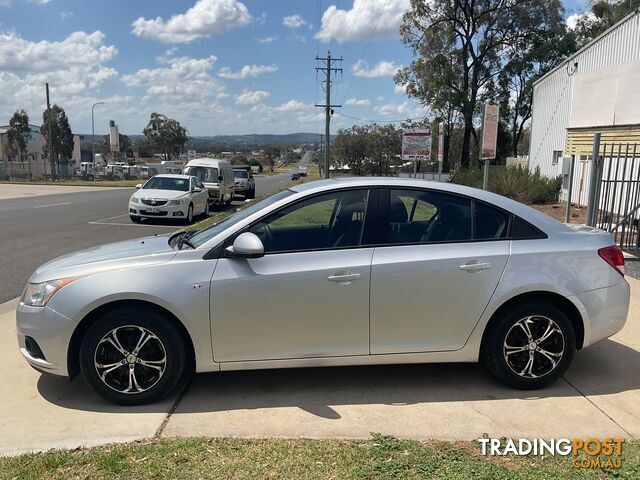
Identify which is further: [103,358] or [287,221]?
[287,221]

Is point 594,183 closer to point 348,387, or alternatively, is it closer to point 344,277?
point 348,387

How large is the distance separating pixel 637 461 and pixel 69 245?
11054 mm

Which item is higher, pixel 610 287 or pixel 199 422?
pixel 610 287

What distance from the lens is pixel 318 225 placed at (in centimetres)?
430

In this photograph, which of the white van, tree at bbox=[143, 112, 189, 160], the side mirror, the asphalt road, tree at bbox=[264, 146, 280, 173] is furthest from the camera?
tree at bbox=[264, 146, 280, 173]

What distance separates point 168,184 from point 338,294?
14539 mm

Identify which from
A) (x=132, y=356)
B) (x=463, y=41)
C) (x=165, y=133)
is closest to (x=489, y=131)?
(x=132, y=356)

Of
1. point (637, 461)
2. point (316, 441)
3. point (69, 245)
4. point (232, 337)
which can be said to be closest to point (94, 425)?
point (232, 337)

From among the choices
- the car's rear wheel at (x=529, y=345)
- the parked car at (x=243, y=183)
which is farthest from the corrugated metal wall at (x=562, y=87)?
the parked car at (x=243, y=183)

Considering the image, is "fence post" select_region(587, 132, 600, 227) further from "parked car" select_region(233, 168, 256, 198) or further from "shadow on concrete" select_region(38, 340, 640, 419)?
"parked car" select_region(233, 168, 256, 198)

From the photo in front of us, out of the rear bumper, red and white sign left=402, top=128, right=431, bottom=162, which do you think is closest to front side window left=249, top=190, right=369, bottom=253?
the rear bumper

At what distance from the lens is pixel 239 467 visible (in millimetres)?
3041

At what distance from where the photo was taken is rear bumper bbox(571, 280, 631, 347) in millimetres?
4168

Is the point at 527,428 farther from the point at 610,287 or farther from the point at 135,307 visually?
the point at 135,307
